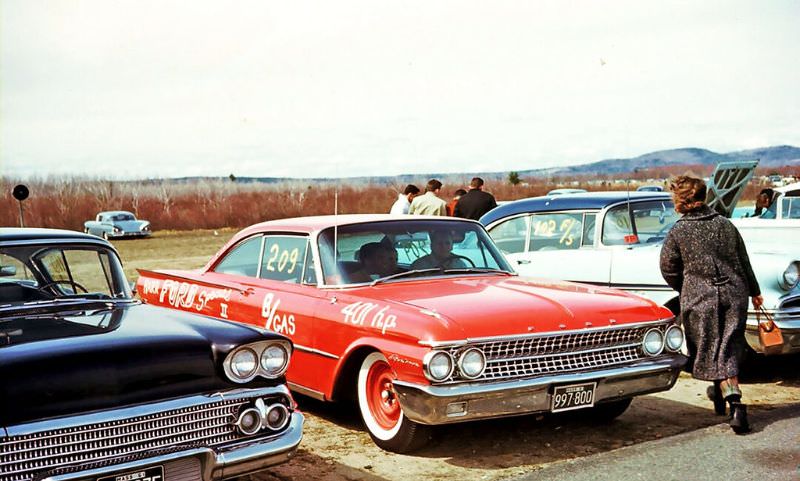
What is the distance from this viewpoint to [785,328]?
7.16 meters

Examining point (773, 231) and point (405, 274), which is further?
point (773, 231)

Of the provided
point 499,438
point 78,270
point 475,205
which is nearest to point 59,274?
point 78,270

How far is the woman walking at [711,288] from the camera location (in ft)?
19.0

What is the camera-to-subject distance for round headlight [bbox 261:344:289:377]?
433 centimetres

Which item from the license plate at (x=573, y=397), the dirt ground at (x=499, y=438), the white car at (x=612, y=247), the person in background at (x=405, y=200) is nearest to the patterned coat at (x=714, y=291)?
the dirt ground at (x=499, y=438)

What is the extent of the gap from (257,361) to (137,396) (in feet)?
2.03

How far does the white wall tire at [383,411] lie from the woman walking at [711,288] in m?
1.92

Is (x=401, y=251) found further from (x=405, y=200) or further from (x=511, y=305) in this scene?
(x=405, y=200)

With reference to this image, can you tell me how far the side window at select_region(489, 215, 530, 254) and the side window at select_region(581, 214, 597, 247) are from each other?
75 centimetres

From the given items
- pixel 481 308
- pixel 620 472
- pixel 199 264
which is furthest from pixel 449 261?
pixel 199 264

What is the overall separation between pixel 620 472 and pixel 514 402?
2.21 feet

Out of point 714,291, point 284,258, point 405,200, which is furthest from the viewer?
point 405,200

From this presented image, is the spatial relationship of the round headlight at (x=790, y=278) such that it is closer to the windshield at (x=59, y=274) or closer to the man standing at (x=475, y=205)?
the windshield at (x=59, y=274)

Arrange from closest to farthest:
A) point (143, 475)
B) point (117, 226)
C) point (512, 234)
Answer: point (143, 475) < point (512, 234) < point (117, 226)
